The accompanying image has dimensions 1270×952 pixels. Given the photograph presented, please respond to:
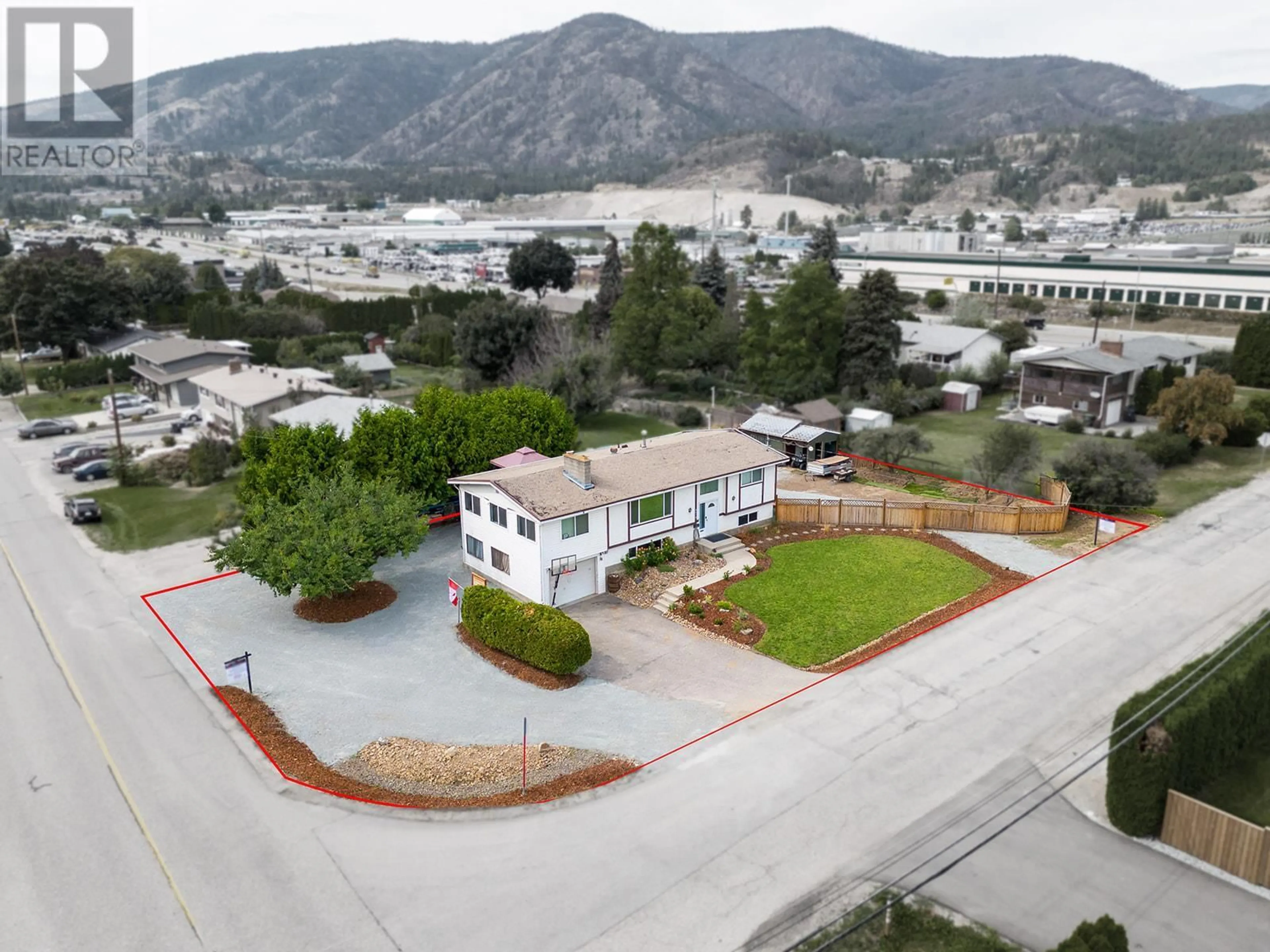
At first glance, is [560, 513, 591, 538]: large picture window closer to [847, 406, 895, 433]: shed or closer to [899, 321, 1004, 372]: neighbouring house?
[847, 406, 895, 433]: shed

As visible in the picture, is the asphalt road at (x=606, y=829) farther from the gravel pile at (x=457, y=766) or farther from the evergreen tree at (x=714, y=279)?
the evergreen tree at (x=714, y=279)

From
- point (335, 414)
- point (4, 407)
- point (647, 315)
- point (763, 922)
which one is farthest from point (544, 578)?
point (4, 407)

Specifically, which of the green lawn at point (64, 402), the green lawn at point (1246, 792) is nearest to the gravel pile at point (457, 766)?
the green lawn at point (1246, 792)

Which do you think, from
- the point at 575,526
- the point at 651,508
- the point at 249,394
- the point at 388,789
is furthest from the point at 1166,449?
the point at 249,394

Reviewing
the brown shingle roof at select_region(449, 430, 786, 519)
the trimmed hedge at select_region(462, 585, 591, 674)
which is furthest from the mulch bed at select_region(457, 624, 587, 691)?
the brown shingle roof at select_region(449, 430, 786, 519)

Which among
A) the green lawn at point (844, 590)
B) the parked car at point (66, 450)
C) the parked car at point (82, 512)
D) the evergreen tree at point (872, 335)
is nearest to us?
the green lawn at point (844, 590)
